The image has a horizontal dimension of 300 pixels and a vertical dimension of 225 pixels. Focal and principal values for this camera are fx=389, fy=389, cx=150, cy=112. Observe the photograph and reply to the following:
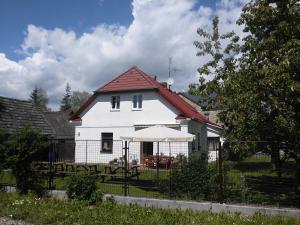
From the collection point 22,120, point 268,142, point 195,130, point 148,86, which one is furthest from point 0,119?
point 268,142

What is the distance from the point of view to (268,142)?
11070mm

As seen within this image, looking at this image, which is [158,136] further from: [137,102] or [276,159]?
[137,102]

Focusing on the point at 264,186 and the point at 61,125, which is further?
the point at 61,125

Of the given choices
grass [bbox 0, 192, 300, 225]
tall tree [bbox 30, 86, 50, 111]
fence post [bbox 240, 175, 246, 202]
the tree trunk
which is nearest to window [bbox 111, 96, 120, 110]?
grass [bbox 0, 192, 300, 225]

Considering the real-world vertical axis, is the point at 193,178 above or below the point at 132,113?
below

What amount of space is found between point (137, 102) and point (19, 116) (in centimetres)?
844

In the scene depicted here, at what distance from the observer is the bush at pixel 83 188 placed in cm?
1170

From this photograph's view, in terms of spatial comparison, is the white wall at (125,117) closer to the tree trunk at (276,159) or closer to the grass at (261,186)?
the grass at (261,186)

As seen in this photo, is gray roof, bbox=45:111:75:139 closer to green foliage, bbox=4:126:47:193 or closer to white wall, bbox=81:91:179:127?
white wall, bbox=81:91:179:127

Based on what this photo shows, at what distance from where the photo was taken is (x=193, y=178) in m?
11.5

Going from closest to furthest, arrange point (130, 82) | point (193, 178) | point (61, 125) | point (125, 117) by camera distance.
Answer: point (193, 178) → point (125, 117) → point (130, 82) → point (61, 125)

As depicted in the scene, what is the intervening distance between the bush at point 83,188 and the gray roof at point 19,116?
13044 mm

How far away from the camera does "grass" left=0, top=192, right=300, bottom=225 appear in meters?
9.14

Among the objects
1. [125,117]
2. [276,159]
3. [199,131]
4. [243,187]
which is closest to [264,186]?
[243,187]
